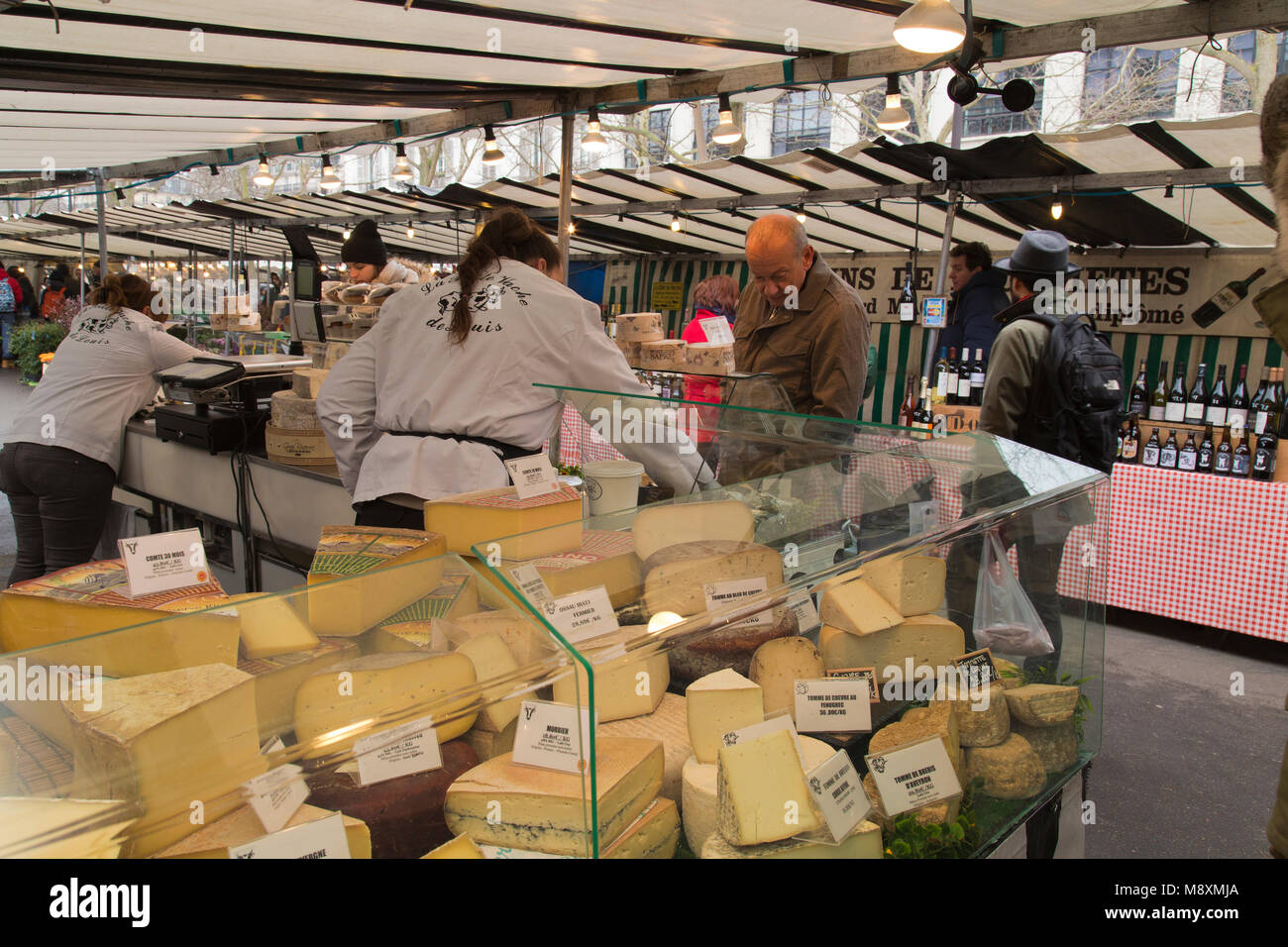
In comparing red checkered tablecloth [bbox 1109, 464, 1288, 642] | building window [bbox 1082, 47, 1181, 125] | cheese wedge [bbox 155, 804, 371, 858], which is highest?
building window [bbox 1082, 47, 1181, 125]

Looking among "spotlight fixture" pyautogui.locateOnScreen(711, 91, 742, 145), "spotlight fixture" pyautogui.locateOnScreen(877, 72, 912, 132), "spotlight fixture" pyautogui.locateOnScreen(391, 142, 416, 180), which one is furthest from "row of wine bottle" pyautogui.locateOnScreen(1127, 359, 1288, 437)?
"spotlight fixture" pyautogui.locateOnScreen(391, 142, 416, 180)

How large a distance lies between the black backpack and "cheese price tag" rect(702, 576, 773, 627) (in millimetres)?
2362

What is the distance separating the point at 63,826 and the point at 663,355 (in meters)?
3.34

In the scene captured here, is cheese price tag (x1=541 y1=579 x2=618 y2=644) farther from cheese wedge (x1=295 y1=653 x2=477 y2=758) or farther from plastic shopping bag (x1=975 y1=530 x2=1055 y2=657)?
plastic shopping bag (x1=975 y1=530 x2=1055 y2=657)

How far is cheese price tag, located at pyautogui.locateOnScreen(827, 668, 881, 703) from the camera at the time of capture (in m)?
1.51

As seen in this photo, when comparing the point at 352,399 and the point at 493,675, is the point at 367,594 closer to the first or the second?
the point at 493,675

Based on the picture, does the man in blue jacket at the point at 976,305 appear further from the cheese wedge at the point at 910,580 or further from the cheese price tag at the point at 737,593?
the cheese price tag at the point at 737,593

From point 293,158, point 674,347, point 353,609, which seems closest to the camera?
point 353,609

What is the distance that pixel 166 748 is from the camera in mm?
990
